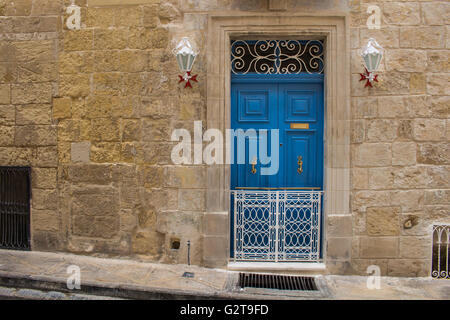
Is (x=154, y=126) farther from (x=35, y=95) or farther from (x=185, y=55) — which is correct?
(x=35, y=95)

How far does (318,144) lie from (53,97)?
3.97m

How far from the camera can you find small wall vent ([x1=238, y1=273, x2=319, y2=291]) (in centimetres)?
454

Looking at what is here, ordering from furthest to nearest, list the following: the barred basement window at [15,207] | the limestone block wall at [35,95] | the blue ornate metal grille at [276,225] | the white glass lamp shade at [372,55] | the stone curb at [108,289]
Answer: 1. the barred basement window at [15,207]
2. the limestone block wall at [35,95]
3. the blue ornate metal grille at [276,225]
4. the white glass lamp shade at [372,55]
5. the stone curb at [108,289]

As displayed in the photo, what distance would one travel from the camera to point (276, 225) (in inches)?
198

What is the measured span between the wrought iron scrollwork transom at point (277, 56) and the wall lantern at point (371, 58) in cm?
62

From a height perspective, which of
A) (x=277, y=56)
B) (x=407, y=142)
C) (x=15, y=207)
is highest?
(x=277, y=56)

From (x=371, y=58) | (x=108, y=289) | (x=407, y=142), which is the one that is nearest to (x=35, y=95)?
(x=108, y=289)

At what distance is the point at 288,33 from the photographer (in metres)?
5.03

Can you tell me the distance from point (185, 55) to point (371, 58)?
245 centimetres

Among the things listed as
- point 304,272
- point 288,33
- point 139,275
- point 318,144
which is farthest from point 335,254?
point 288,33

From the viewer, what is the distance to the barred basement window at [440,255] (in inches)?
192

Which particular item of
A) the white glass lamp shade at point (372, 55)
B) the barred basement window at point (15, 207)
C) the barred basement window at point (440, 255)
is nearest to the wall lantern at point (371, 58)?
the white glass lamp shade at point (372, 55)

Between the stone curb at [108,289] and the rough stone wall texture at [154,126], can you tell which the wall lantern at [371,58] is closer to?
the rough stone wall texture at [154,126]
